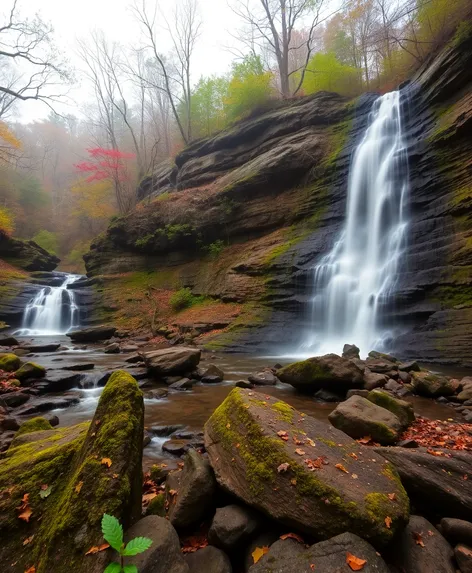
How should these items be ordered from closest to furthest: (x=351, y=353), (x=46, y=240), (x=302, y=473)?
(x=302, y=473) < (x=351, y=353) < (x=46, y=240)

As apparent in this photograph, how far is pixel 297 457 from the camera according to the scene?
2.38 meters

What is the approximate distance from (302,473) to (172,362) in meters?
6.35

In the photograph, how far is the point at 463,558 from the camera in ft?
6.32

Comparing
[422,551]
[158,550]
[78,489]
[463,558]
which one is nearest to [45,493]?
[78,489]

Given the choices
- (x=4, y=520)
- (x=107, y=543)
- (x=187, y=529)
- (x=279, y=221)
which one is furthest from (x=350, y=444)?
(x=279, y=221)

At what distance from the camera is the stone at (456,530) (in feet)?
6.81

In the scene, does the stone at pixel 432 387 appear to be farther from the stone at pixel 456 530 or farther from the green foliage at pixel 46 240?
the green foliage at pixel 46 240

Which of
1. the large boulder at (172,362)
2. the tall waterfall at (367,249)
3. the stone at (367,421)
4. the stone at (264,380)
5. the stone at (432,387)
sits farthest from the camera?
the tall waterfall at (367,249)

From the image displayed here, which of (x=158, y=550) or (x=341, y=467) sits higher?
(x=341, y=467)

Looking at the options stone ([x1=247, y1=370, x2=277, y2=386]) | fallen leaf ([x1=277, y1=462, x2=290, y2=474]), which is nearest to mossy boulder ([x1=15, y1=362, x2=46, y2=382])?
stone ([x1=247, y1=370, x2=277, y2=386])

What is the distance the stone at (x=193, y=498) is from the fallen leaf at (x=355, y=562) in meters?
1.15

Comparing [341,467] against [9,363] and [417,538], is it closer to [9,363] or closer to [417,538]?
[417,538]

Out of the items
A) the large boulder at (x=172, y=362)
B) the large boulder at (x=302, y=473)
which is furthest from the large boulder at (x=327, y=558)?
the large boulder at (x=172, y=362)

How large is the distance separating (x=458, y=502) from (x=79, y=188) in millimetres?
43511
